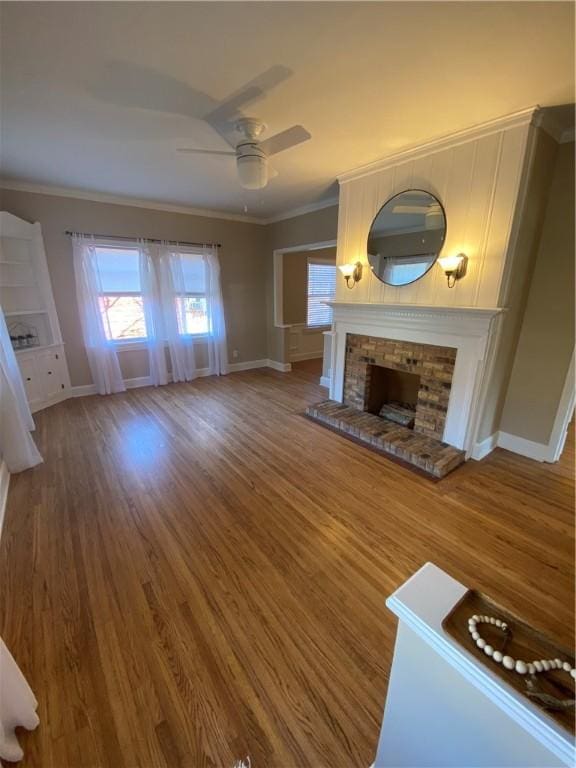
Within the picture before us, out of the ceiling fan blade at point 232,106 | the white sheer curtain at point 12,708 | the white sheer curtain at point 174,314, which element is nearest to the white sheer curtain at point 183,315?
the white sheer curtain at point 174,314

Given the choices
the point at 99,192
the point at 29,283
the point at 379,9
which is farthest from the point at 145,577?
the point at 99,192

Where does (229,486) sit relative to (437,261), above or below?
below

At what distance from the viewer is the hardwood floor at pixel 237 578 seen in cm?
120

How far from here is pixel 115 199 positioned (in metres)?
4.39

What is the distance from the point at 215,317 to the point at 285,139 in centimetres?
371

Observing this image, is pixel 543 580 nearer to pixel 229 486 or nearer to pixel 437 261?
pixel 229 486

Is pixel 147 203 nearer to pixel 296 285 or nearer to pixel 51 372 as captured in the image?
pixel 51 372

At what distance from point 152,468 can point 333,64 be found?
10.2ft

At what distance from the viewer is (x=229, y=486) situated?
8.57 ft

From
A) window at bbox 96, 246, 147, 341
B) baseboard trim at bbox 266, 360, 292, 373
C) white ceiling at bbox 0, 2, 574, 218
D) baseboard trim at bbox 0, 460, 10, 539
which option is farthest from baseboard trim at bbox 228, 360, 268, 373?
baseboard trim at bbox 0, 460, 10, 539

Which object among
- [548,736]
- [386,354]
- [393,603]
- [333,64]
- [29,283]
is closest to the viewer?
[548,736]

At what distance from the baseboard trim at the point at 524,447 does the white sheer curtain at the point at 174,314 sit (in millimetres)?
4536

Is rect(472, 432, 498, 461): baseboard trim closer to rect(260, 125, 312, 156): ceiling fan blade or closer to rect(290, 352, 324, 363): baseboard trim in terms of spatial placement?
rect(260, 125, 312, 156): ceiling fan blade

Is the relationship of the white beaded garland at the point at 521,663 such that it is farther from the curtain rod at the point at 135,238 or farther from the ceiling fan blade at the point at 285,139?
the curtain rod at the point at 135,238
